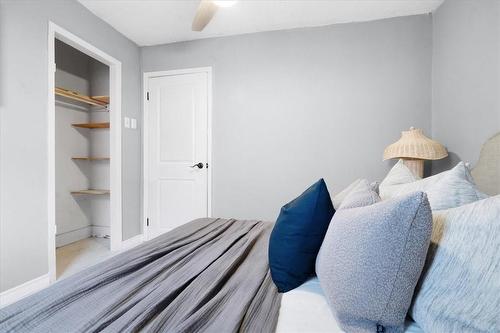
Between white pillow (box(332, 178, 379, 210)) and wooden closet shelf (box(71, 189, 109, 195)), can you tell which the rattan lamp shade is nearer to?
white pillow (box(332, 178, 379, 210))

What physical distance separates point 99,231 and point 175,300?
11.3ft

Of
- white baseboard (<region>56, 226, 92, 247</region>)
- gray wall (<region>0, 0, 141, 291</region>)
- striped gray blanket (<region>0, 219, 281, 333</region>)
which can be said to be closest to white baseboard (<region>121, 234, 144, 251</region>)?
white baseboard (<region>56, 226, 92, 247</region>)

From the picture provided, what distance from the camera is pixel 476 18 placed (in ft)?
6.05

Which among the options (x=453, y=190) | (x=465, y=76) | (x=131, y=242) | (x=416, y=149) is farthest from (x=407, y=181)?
(x=131, y=242)

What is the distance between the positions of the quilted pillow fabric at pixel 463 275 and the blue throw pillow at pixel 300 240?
339 mm

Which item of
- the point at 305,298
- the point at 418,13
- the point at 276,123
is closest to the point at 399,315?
the point at 305,298

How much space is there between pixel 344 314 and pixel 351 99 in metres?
2.54

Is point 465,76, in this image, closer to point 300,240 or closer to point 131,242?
point 300,240

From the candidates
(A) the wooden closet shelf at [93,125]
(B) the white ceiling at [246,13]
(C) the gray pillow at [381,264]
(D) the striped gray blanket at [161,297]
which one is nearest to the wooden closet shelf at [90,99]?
(A) the wooden closet shelf at [93,125]

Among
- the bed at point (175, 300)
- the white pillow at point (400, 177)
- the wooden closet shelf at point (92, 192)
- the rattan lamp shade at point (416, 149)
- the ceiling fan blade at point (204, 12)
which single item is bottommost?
the bed at point (175, 300)

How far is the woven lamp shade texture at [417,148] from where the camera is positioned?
2074 millimetres

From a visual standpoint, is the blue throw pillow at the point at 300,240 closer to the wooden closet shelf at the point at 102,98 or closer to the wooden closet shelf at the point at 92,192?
the wooden closet shelf at the point at 92,192

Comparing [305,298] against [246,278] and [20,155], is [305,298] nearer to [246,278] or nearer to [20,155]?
[246,278]

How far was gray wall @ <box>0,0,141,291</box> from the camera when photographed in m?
1.84
